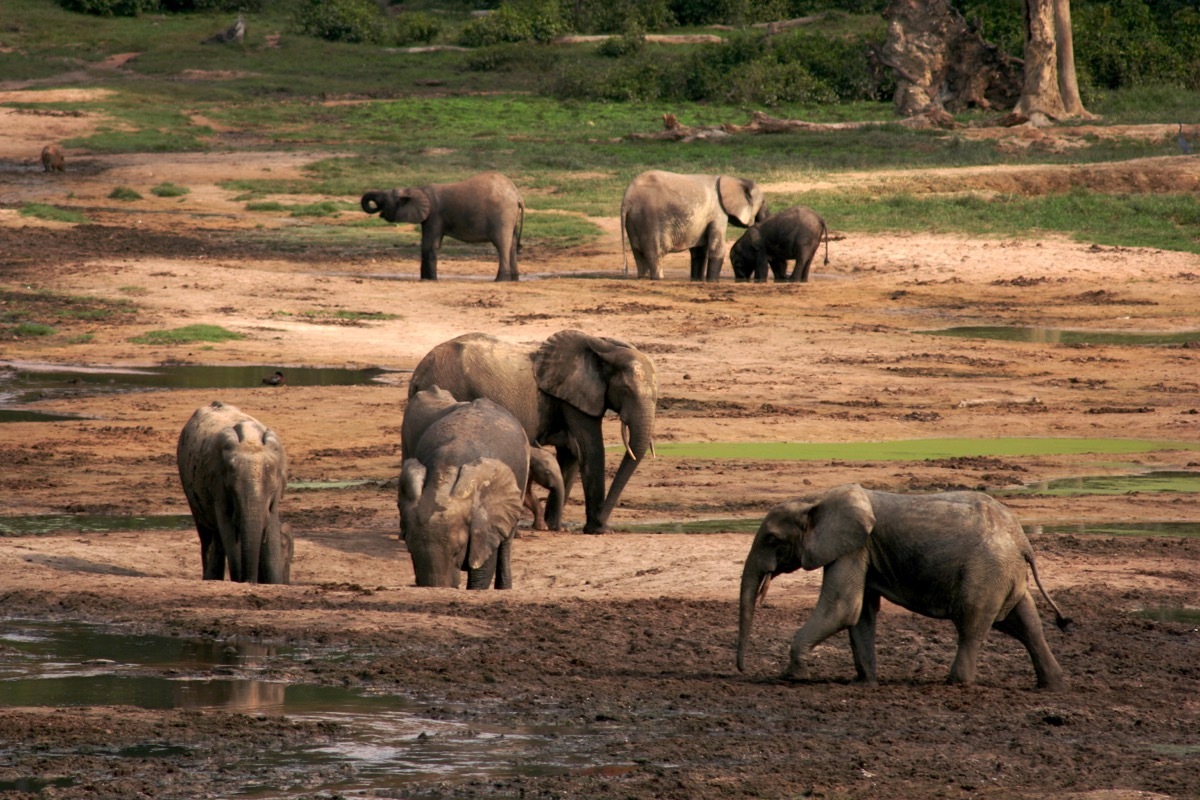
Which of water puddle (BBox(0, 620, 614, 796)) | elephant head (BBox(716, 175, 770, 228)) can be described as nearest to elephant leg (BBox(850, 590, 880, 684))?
water puddle (BBox(0, 620, 614, 796))

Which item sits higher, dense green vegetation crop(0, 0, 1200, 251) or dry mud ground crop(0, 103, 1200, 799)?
dense green vegetation crop(0, 0, 1200, 251)

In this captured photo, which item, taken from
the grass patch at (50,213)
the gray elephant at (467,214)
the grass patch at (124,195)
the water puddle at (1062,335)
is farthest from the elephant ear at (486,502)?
the grass patch at (124,195)

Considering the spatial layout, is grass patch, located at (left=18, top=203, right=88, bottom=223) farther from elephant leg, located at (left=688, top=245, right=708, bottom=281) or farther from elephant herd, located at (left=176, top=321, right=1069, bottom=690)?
elephant herd, located at (left=176, top=321, right=1069, bottom=690)

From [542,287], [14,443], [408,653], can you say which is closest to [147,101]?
[542,287]

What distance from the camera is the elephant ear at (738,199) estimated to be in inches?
1043

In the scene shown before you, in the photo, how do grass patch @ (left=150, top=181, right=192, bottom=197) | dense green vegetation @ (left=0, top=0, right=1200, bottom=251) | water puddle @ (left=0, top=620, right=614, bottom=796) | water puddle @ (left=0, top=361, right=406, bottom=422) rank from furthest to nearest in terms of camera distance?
grass patch @ (left=150, top=181, right=192, bottom=197) → dense green vegetation @ (left=0, top=0, right=1200, bottom=251) → water puddle @ (left=0, top=361, right=406, bottom=422) → water puddle @ (left=0, top=620, right=614, bottom=796)

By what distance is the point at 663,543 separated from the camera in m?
11.9

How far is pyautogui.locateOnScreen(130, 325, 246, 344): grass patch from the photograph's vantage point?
2040 cm

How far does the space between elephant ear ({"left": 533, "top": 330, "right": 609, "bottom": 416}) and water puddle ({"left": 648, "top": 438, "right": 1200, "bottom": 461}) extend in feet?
8.94

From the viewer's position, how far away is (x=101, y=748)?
693 cm

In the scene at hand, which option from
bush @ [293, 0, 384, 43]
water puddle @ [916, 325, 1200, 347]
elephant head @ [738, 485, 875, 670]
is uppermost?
bush @ [293, 0, 384, 43]

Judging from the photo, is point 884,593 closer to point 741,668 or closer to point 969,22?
point 741,668

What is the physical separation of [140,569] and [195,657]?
2664 millimetres

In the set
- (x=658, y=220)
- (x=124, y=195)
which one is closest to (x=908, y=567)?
(x=658, y=220)
